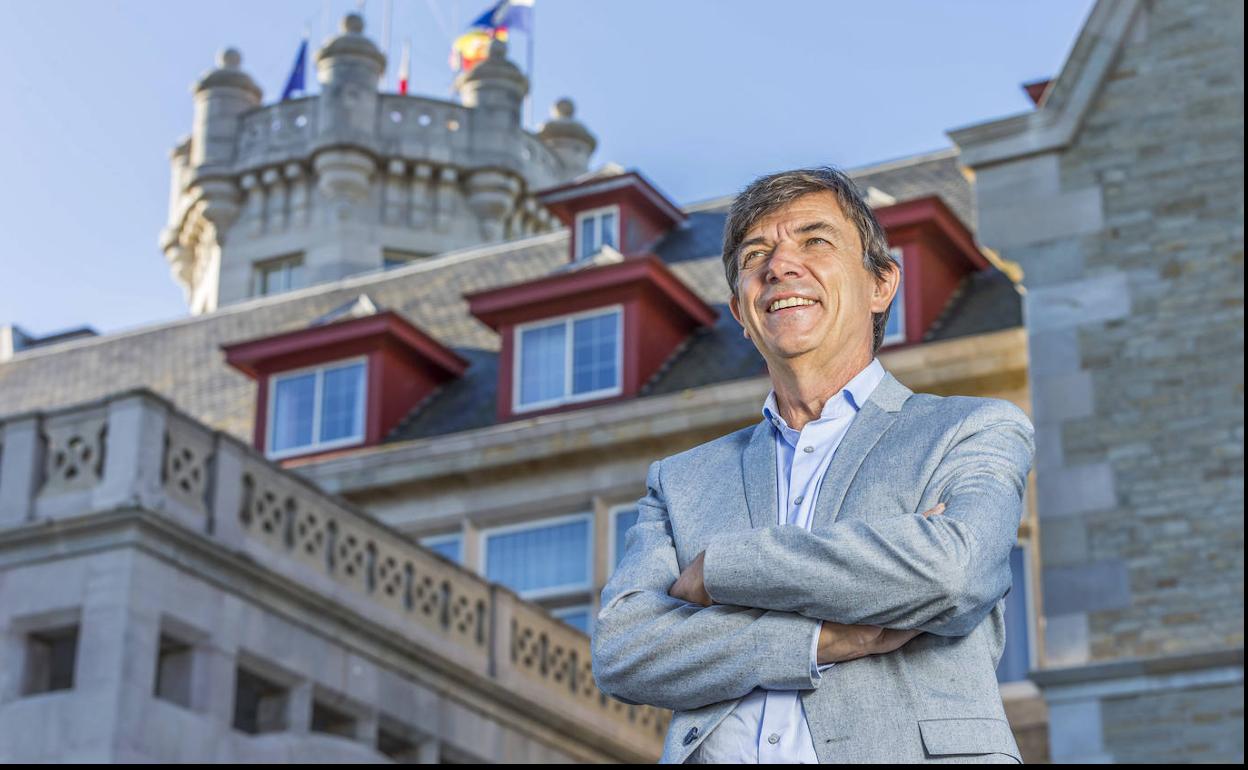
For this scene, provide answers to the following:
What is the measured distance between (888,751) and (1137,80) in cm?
1517

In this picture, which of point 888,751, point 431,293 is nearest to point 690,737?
point 888,751

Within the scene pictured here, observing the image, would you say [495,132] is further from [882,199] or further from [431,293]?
[882,199]

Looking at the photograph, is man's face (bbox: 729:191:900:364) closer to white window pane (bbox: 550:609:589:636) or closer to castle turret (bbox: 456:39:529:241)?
white window pane (bbox: 550:609:589:636)

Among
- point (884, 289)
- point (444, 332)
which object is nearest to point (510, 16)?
point (444, 332)

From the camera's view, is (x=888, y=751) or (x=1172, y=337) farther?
(x=1172, y=337)

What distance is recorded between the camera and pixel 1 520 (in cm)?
1522

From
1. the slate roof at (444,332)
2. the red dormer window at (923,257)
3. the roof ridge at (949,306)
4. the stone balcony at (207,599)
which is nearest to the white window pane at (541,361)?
the slate roof at (444,332)

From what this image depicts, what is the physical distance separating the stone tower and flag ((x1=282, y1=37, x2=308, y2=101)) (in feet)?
6.97

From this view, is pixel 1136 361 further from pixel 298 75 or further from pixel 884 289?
pixel 298 75

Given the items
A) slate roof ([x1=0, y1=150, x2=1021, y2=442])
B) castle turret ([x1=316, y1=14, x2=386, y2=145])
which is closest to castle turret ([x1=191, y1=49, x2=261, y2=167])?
castle turret ([x1=316, y1=14, x2=386, y2=145])

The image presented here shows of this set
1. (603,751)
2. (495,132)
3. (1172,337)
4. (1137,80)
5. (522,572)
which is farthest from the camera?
(495,132)

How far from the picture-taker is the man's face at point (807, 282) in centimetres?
375

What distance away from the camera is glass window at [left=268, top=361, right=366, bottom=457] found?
24.5m

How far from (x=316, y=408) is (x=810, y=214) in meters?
21.3
